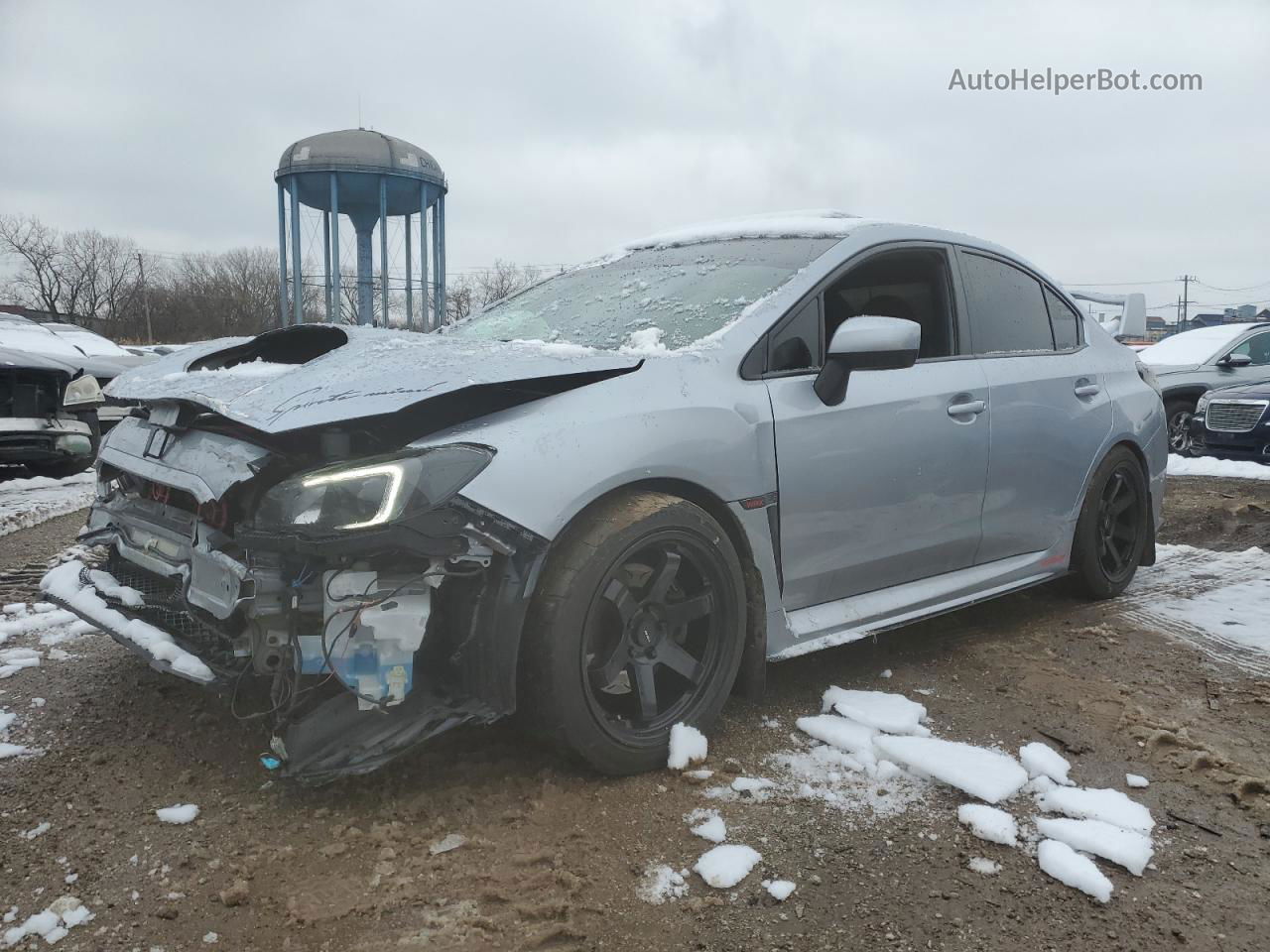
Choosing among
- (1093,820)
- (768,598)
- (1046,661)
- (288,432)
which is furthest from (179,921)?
(1046,661)

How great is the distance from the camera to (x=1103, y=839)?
226 centimetres

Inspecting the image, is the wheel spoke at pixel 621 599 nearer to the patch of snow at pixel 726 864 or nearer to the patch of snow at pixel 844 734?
the patch of snow at pixel 726 864

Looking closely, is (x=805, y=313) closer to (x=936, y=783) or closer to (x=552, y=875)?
(x=936, y=783)

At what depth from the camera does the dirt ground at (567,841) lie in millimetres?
1935

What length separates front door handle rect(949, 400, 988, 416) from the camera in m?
3.37

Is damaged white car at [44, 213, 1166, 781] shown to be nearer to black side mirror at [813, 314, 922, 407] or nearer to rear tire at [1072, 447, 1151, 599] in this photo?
black side mirror at [813, 314, 922, 407]

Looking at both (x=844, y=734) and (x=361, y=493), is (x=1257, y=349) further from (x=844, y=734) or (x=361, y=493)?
(x=361, y=493)

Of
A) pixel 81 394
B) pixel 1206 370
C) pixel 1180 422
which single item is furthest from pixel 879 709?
pixel 1206 370

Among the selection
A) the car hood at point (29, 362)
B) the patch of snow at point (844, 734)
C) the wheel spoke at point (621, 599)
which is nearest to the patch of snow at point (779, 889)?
the patch of snow at point (844, 734)

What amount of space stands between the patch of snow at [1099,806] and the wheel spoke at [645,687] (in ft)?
3.45

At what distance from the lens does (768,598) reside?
284 centimetres

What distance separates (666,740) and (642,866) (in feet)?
1.61

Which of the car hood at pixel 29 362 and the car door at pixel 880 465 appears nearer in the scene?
the car door at pixel 880 465

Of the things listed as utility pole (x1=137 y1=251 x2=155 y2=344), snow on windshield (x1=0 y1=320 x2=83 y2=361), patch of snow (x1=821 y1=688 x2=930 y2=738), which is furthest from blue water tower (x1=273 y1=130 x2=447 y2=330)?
utility pole (x1=137 y1=251 x2=155 y2=344)
